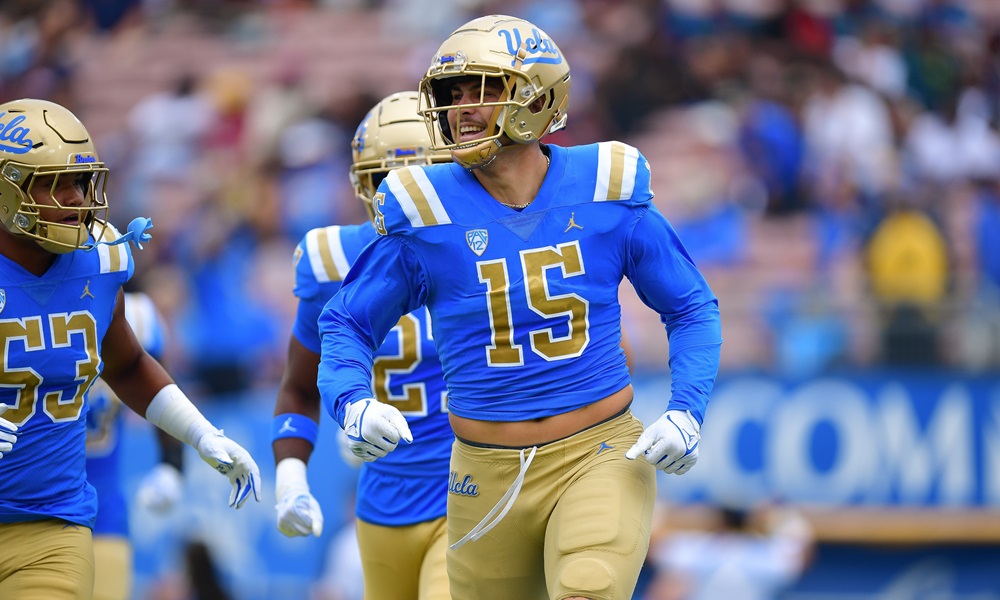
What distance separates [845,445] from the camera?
1004 centimetres

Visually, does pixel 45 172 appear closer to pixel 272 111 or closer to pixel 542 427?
pixel 542 427

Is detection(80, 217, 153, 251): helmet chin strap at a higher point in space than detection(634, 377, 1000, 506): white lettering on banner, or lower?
higher

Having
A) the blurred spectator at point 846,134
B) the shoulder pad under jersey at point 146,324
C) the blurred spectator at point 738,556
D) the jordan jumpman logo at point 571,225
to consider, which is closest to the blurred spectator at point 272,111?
the blurred spectator at point 846,134

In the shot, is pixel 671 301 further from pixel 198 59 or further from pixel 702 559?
pixel 198 59

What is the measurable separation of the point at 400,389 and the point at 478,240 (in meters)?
1.14

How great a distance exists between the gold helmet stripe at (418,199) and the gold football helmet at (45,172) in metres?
1.11

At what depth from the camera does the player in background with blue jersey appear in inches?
236

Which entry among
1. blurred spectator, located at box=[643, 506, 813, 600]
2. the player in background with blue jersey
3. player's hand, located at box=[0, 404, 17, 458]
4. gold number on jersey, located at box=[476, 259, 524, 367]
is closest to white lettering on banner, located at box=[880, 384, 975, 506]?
blurred spectator, located at box=[643, 506, 813, 600]

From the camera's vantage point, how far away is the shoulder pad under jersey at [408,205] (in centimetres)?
417

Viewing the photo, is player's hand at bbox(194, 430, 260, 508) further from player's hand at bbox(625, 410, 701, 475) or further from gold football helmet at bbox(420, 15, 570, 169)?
player's hand at bbox(625, 410, 701, 475)

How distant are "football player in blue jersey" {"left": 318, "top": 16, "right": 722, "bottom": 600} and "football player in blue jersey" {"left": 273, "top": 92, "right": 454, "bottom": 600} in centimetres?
74

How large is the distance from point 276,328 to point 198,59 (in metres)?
4.23

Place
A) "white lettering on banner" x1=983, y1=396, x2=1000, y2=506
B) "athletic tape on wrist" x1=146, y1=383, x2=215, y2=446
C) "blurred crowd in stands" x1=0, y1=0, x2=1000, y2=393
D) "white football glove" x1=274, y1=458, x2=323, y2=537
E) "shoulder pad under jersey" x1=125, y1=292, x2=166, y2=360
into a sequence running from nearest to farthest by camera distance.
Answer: "white football glove" x1=274, y1=458, x2=323, y2=537 < "athletic tape on wrist" x1=146, y1=383, x2=215, y2=446 < "shoulder pad under jersey" x1=125, y1=292, x2=166, y2=360 < "white lettering on banner" x1=983, y1=396, x2=1000, y2=506 < "blurred crowd in stands" x1=0, y1=0, x2=1000, y2=393

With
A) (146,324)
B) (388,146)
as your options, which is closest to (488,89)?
(388,146)
